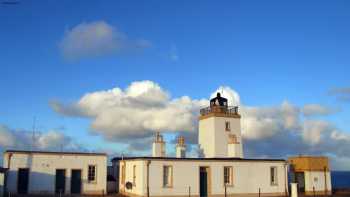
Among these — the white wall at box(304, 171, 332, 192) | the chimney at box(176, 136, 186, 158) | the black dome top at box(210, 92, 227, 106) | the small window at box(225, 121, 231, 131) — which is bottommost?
the white wall at box(304, 171, 332, 192)

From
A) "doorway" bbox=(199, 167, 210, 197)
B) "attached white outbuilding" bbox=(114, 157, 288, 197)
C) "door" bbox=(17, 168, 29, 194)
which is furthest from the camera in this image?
"doorway" bbox=(199, 167, 210, 197)

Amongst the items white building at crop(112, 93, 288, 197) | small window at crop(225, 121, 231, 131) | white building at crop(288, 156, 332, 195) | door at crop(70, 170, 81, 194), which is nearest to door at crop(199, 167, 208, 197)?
white building at crop(112, 93, 288, 197)

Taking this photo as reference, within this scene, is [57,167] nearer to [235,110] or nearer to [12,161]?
[12,161]

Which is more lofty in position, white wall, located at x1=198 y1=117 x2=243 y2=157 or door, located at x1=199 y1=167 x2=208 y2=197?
white wall, located at x1=198 y1=117 x2=243 y2=157

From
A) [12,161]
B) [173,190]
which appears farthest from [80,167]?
[173,190]

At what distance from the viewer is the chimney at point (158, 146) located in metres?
33.6

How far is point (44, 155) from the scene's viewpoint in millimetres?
29828

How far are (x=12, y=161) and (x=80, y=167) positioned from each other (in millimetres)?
4832

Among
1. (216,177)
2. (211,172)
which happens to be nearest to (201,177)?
(211,172)

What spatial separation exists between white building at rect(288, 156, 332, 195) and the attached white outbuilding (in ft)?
8.80

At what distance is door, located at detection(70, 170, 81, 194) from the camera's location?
30.5 m

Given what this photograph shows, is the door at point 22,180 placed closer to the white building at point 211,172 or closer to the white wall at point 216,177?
the white building at point 211,172

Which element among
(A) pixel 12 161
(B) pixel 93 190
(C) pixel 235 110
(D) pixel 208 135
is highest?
(C) pixel 235 110

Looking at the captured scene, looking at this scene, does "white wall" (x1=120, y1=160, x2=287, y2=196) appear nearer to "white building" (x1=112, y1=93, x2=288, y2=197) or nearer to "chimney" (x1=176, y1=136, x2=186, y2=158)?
"white building" (x1=112, y1=93, x2=288, y2=197)
